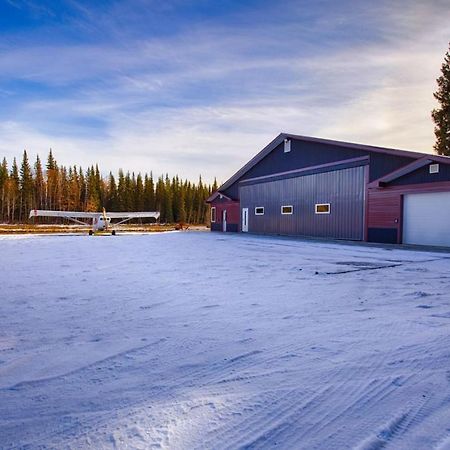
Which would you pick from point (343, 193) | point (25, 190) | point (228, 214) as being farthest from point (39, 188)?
point (343, 193)

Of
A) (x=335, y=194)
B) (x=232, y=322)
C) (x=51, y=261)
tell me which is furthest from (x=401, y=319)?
(x=335, y=194)

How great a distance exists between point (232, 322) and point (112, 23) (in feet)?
33.6

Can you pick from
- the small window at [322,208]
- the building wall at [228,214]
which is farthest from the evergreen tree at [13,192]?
the small window at [322,208]

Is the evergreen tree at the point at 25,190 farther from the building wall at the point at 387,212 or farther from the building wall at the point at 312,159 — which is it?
the building wall at the point at 387,212

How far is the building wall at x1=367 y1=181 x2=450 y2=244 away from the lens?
48.8ft

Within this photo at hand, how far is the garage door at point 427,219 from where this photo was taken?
13359mm

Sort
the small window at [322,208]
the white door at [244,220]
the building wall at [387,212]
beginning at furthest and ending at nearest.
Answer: the white door at [244,220] < the small window at [322,208] < the building wall at [387,212]

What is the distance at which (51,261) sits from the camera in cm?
960

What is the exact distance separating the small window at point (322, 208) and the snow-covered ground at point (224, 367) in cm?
1343

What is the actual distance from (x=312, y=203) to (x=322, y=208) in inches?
34.4

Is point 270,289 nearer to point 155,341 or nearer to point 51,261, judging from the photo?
point 155,341

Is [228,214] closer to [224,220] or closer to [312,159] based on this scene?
[224,220]

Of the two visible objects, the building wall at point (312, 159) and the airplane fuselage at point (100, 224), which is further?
the airplane fuselage at point (100, 224)

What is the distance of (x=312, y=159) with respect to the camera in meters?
20.1
